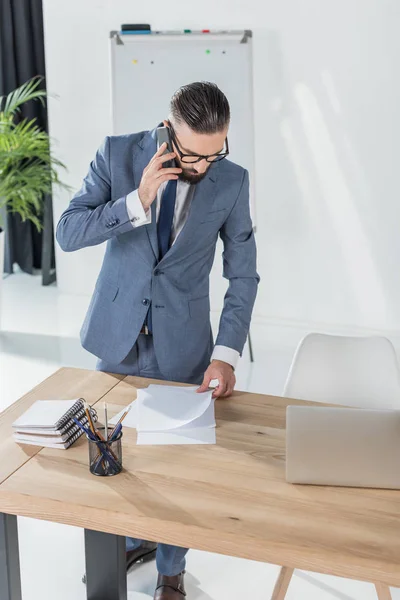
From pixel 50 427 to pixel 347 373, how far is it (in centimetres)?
105

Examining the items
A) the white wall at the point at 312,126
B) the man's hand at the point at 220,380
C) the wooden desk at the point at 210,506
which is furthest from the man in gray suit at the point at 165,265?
the white wall at the point at 312,126

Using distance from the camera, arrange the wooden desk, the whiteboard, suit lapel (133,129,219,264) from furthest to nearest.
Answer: the whiteboard < suit lapel (133,129,219,264) < the wooden desk

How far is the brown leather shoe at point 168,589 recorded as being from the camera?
241cm

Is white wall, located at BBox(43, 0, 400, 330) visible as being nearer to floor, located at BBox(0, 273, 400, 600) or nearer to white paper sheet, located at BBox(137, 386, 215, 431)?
floor, located at BBox(0, 273, 400, 600)

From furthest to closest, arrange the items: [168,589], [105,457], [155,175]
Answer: [168,589], [155,175], [105,457]

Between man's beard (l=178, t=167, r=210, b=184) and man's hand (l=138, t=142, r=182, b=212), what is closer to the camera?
man's hand (l=138, t=142, r=182, b=212)

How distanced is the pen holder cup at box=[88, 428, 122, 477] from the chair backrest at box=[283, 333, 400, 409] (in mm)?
848

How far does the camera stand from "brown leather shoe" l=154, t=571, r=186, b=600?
2.41 m

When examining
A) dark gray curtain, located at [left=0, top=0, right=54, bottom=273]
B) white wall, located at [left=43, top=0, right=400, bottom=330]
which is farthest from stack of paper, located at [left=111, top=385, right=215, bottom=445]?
dark gray curtain, located at [left=0, top=0, right=54, bottom=273]

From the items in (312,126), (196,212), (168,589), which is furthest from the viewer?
(312,126)

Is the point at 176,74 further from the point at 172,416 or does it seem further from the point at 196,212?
the point at 172,416

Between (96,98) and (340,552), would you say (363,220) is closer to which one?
(96,98)

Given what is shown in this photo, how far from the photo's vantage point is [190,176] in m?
2.20

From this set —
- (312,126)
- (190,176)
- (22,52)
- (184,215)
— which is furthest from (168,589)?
(22,52)
